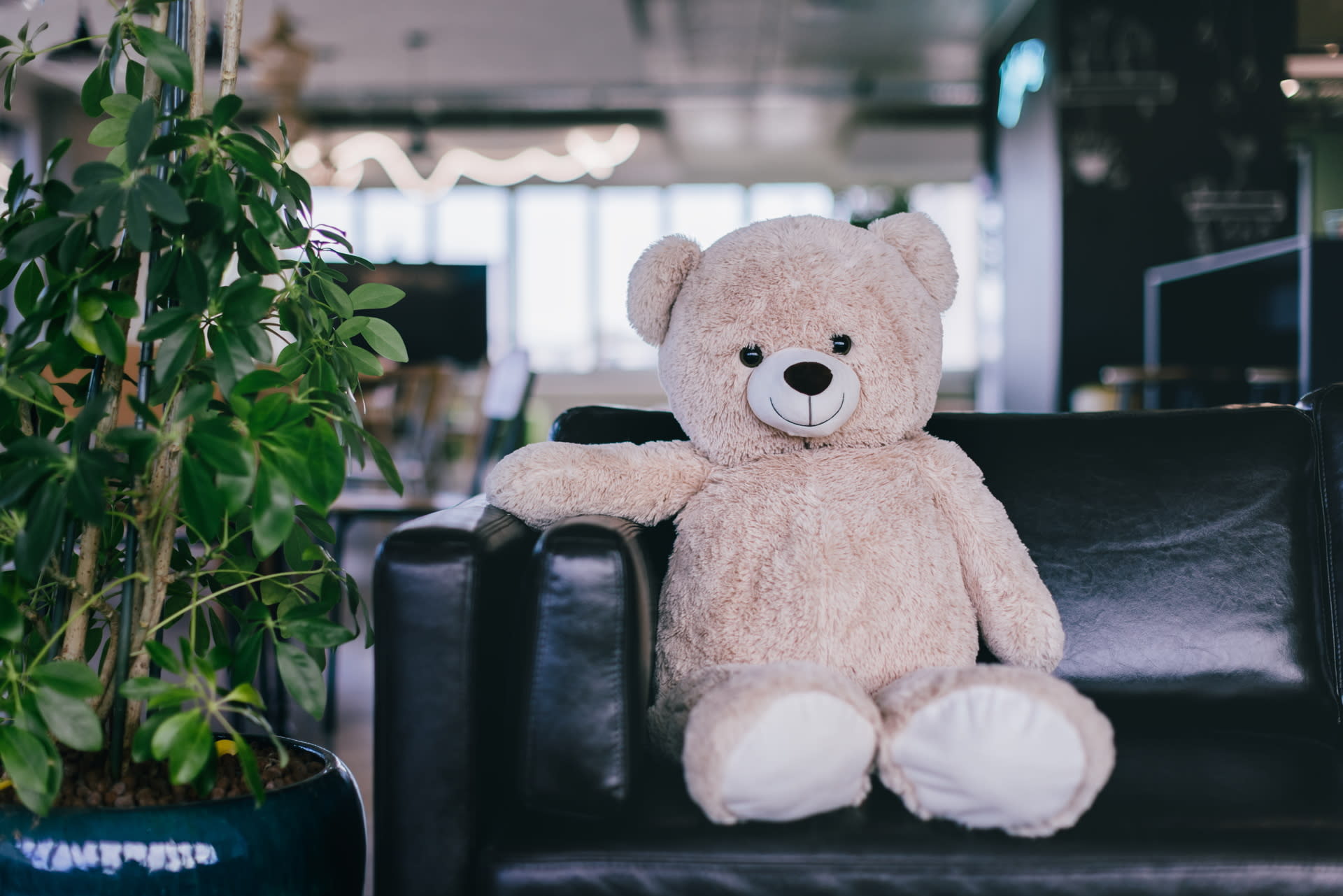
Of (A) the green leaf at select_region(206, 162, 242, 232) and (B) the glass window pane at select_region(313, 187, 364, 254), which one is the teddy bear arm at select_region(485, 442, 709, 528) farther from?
(B) the glass window pane at select_region(313, 187, 364, 254)

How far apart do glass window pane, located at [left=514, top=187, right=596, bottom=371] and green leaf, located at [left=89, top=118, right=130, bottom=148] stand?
8.49 m

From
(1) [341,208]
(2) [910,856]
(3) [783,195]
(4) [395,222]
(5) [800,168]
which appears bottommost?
(2) [910,856]

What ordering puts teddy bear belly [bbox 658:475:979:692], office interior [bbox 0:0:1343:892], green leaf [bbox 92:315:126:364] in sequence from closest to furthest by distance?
1. green leaf [bbox 92:315:126:364]
2. teddy bear belly [bbox 658:475:979:692]
3. office interior [bbox 0:0:1343:892]

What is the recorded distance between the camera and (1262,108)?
4.86 meters

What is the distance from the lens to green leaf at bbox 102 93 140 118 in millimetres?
881

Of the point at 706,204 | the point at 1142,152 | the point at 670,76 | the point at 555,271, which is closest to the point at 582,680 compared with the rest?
the point at 1142,152

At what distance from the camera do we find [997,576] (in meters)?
1.13

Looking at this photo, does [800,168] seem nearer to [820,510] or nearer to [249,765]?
[820,510]

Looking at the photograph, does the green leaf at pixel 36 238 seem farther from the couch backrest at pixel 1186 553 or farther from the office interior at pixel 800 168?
the office interior at pixel 800 168

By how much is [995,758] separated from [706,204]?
8921 millimetres

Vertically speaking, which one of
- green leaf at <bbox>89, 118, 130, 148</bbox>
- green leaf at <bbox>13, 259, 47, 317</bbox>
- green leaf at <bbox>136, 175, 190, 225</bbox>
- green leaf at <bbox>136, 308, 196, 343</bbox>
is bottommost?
green leaf at <bbox>136, 308, 196, 343</bbox>

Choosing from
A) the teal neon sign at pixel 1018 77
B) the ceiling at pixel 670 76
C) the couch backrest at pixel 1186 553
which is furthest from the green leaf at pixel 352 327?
the teal neon sign at pixel 1018 77

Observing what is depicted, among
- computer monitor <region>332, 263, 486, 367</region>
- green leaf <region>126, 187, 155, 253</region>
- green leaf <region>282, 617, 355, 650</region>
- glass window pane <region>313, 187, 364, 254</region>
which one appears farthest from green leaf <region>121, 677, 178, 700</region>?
glass window pane <region>313, 187, 364, 254</region>

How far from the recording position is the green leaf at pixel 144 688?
0.80m
